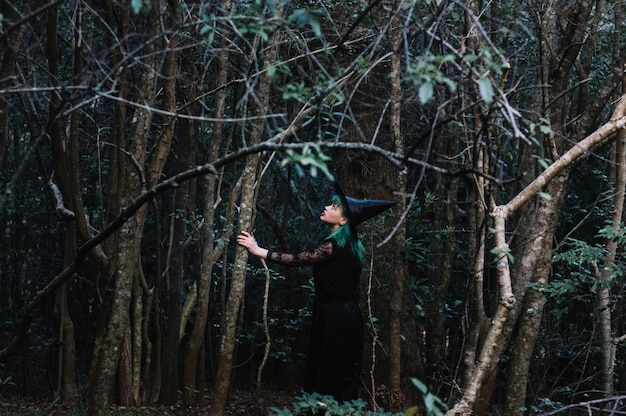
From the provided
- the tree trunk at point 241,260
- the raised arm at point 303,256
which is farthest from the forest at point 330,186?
the raised arm at point 303,256

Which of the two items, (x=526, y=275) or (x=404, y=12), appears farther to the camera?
(x=526, y=275)

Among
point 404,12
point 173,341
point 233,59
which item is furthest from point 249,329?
Answer: point 404,12

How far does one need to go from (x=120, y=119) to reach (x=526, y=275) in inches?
153

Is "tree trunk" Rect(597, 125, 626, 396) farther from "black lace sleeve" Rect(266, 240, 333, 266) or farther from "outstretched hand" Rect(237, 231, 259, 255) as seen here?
"outstretched hand" Rect(237, 231, 259, 255)

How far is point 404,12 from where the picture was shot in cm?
481

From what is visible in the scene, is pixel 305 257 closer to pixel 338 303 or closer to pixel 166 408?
pixel 338 303

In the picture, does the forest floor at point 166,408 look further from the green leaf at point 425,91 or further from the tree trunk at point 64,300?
the green leaf at point 425,91

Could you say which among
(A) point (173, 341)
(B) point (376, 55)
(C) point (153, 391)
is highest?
(B) point (376, 55)

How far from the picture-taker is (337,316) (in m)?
6.55

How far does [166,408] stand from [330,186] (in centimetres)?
467

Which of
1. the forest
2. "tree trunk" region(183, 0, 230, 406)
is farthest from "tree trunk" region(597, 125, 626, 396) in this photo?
"tree trunk" region(183, 0, 230, 406)

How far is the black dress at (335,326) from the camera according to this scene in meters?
6.49

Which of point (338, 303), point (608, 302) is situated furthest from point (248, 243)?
point (608, 302)

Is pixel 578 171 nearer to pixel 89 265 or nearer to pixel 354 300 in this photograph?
pixel 354 300
